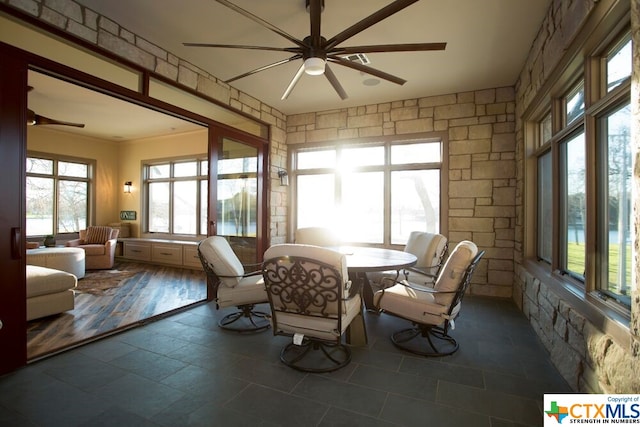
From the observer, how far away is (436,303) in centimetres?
247

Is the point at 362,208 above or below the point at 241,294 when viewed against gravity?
above

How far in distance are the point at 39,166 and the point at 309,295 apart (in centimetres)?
788

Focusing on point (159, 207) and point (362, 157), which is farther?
point (159, 207)

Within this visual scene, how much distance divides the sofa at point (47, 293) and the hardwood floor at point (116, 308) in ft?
0.39

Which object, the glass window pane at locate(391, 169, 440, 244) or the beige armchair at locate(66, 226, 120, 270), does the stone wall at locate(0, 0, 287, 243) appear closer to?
the glass window pane at locate(391, 169, 440, 244)

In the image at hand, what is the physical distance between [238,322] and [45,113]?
561 cm

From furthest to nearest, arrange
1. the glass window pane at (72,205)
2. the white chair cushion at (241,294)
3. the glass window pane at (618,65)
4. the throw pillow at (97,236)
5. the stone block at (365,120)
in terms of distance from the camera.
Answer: the glass window pane at (72,205) < the throw pillow at (97,236) < the stone block at (365,120) < the white chair cushion at (241,294) < the glass window pane at (618,65)

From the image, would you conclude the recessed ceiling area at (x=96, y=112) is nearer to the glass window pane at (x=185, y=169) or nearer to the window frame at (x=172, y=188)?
the window frame at (x=172, y=188)

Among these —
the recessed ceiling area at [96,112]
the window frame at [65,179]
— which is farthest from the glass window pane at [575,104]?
the window frame at [65,179]

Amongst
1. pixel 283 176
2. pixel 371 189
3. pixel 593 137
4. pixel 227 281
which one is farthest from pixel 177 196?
pixel 593 137

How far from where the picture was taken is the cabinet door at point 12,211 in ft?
7.09

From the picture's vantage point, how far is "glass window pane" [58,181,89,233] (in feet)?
23.4

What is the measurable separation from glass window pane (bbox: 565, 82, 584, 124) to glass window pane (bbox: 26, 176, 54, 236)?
9320 millimetres

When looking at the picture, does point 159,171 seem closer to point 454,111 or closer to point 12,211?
point 12,211
